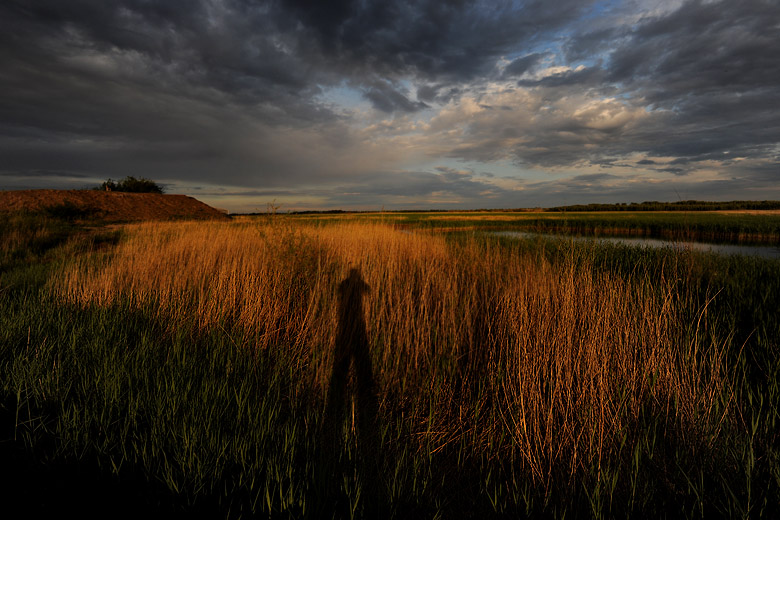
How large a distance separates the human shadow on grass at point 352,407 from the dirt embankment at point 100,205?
22.2 metres

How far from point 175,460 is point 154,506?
257 millimetres

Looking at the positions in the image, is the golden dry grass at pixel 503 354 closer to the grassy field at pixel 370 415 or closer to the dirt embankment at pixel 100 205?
the grassy field at pixel 370 415

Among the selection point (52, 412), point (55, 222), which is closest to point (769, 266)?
point (52, 412)

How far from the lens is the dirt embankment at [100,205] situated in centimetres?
2014

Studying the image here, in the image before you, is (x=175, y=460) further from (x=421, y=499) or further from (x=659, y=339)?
(x=659, y=339)

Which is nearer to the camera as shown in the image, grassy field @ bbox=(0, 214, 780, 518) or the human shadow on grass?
grassy field @ bbox=(0, 214, 780, 518)

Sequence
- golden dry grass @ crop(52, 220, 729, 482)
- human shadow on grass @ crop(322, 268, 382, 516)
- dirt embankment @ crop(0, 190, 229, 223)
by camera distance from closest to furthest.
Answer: human shadow on grass @ crop(322, 268, 382, 516)
golden dry grass @ crop(52, 220, 729, 482)
dirt embankment @ crop(0, 190, 229, 223)

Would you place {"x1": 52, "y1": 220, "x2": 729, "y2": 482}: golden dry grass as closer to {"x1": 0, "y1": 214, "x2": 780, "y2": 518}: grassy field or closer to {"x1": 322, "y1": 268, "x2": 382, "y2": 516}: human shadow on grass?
{"x1": 0, "y1": 214, "x2": 780, "y2": 518}: grassy field

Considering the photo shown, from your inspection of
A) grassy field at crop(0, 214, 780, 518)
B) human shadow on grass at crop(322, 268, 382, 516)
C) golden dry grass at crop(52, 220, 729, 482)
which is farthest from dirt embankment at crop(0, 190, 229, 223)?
human shadow on grass at crop(322, 268, 382, 516)

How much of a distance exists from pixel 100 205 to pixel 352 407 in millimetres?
27610

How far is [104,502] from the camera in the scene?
186 cm

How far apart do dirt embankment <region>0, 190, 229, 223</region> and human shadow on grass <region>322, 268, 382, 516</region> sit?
2220cm

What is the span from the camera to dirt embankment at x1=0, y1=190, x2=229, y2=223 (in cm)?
2014

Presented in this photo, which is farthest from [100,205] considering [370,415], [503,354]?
[503,354]
